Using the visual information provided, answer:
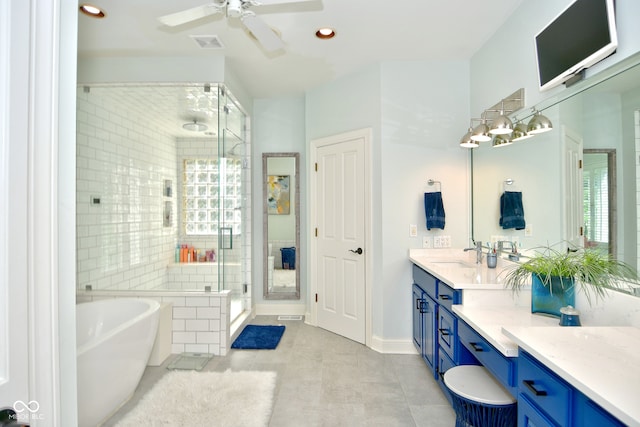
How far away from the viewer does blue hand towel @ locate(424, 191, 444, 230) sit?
317 centimetres

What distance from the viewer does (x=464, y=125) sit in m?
3.28

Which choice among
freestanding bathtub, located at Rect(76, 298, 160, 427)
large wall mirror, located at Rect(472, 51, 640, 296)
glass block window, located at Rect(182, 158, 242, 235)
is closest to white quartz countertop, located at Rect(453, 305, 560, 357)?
large wall mirror, located at Rect(472, 51, 640, 296)

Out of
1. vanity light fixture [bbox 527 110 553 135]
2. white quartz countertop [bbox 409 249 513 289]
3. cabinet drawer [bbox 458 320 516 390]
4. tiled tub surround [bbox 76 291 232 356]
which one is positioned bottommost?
tiled tub surround [bbox 76 291 232 356]

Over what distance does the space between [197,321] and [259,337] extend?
70cm

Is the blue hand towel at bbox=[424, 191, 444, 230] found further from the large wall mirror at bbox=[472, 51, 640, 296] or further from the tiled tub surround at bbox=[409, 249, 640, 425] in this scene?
the tiled tub surround at bbox=[409, 249, 640, 425]

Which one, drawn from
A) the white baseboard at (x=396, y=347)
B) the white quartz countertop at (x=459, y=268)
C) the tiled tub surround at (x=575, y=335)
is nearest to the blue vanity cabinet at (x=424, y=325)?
the white baseboard at (x=396, y=347)

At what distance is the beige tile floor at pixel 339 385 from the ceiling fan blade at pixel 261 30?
2.39 m

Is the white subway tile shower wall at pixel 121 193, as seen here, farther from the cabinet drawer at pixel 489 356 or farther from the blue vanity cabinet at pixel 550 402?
the blue vanity cabinet at pixel 550 402

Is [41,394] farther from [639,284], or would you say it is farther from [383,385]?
[383,385]

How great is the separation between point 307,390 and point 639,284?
207 centimetres

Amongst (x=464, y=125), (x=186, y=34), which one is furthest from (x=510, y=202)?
(x=186, y=34)

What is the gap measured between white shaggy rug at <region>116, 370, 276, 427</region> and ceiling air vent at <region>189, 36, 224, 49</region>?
2717mm

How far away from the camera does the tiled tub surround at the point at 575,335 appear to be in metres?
0.92

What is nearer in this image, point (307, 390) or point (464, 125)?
point (307, 390)
